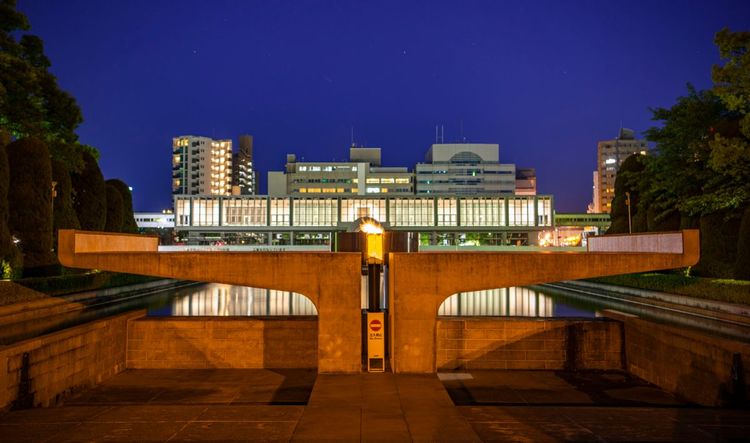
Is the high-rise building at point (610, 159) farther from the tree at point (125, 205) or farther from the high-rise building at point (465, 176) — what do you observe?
the tree at point (125, 205)

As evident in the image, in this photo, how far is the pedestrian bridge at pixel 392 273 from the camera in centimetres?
1443

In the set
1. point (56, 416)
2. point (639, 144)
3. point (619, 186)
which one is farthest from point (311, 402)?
point (639, 144)

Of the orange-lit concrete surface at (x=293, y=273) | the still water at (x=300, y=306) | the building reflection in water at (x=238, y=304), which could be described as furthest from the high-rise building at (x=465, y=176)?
the orange-lit concrete surface at (x=293, y=273)

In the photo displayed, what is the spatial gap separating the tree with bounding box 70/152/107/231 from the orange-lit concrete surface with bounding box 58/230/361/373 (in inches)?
1168

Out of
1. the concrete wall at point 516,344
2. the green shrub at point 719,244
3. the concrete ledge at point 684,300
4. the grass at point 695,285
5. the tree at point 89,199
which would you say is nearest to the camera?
the concrete wall at point 516,344

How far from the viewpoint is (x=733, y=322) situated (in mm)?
24453

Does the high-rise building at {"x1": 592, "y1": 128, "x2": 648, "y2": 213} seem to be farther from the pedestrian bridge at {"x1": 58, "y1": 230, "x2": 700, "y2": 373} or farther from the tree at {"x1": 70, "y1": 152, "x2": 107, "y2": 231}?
the pedestrian bridge at {"x1": 58, "y1": 230, "x2": 700, "y2": 373}

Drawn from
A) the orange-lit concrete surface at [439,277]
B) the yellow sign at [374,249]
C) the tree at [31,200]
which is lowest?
the orange-lit concrete surface at [439,277]

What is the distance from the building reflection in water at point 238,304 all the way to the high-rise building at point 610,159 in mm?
164920

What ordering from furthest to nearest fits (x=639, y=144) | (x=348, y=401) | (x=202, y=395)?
(x=639, y=144) → (x=202, y=395) → (x=348, y=401)

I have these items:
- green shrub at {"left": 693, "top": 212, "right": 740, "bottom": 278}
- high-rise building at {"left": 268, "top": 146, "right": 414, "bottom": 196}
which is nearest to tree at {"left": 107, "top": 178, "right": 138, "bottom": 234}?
green shrub at {"left": 693, "top": 212, "right": 740, "bottom": 278}

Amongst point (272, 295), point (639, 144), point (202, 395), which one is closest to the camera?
point (202, 395)

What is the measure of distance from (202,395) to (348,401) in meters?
5.98

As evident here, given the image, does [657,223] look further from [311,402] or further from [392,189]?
[392,189]
